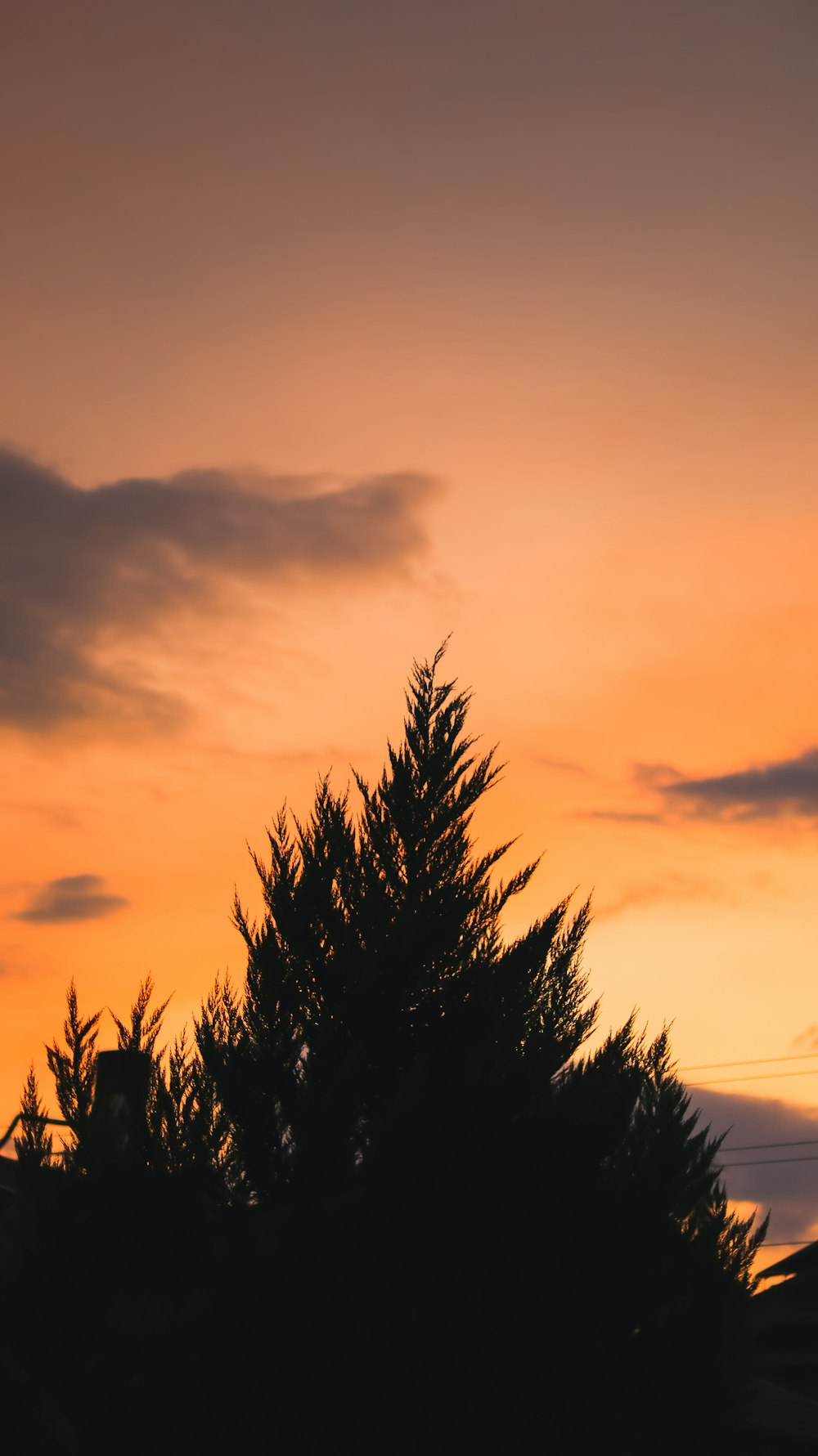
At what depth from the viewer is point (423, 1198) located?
10.1 meters

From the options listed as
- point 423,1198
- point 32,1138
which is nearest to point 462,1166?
point 423,1198

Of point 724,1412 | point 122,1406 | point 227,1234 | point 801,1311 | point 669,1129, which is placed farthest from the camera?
point 801,1311

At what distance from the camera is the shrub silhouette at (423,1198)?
367 inches

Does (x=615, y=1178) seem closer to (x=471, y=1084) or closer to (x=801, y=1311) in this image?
(x=471, y=1084)

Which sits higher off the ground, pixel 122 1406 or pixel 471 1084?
pixel 471 1084

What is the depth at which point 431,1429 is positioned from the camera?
934cm

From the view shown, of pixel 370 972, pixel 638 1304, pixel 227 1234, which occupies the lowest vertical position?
pixel 638 1304

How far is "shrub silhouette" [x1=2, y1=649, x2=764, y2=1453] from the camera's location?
9.31 metres

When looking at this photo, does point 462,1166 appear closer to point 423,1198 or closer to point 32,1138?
point 423,1198

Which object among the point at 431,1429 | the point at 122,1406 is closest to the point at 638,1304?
the point at 431,1429

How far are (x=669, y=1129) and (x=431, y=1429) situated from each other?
3.32 m

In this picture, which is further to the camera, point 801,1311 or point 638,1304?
point 801,1311

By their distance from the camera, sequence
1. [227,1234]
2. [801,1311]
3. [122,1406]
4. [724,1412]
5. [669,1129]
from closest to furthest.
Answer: [122,1406]
[227,1234]
[724,1412]
[669,1129]
[801,1311]

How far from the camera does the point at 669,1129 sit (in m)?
11.0
